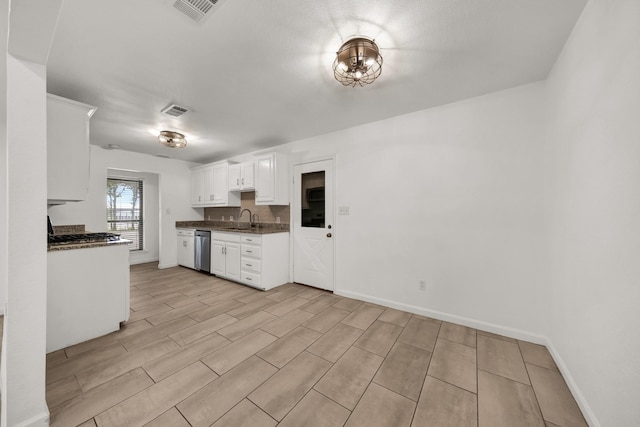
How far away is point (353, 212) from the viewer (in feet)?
11.1

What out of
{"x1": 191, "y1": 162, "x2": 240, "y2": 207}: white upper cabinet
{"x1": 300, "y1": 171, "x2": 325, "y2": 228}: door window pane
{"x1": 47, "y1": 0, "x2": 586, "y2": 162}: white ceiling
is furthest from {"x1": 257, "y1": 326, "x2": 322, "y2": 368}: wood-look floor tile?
{"x1": 191, "y1": 162, "x2": 240, "y2": 207}: white upper cabinet

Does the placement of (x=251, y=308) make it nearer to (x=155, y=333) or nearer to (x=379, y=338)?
(x=155, y=333)

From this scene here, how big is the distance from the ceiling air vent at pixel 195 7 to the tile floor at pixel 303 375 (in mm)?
2456

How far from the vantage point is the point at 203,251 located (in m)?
4.75

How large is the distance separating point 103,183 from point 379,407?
581cm

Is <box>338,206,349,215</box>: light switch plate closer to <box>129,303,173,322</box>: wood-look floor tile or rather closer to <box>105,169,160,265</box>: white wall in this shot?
<box>129,303,173,322</box>: wood-look floor tile

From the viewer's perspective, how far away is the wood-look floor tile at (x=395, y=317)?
2.63m

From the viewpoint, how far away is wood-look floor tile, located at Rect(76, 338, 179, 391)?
66.6 inches

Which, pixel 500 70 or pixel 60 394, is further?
pixel 500 70

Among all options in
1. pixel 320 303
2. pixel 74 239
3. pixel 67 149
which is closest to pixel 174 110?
pixel 67 149

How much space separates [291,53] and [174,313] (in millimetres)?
3104

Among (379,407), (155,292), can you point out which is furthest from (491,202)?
(155,292)

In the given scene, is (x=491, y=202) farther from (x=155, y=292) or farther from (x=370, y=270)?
(x=155, y=292)

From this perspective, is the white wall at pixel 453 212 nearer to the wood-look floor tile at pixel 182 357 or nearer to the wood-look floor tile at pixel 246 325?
the wood-look floor tile at pixel 246 325
